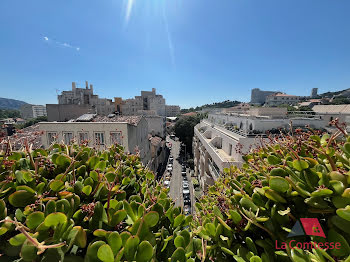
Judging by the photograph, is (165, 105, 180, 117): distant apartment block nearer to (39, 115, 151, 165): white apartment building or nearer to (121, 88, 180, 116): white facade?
(121, 88, 180, 116): white facade

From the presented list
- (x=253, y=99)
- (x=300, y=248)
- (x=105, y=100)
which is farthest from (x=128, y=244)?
(x=253, y=99)

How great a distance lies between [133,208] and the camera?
1478 mm

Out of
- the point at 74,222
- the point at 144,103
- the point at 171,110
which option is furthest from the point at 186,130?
the point at 171,110

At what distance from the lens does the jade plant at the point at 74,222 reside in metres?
0.96

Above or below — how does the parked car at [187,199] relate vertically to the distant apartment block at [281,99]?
below

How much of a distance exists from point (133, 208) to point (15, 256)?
84 centimetres

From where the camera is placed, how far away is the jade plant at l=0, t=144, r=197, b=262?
0.96 metres

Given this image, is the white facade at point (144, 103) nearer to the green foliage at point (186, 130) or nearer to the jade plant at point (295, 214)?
the green foliage at point (186, 130)

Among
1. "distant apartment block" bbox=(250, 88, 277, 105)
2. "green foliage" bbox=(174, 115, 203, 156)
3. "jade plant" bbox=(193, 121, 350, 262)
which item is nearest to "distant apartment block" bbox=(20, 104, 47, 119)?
"green foliage" bbox=(174, 115, 203, 156)

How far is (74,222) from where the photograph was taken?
115cm

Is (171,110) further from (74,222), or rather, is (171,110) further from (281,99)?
(74,222)

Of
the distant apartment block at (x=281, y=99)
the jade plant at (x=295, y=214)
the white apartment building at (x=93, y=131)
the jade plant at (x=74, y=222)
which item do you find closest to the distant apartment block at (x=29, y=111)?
the white apartment building at (x=93, y=131)

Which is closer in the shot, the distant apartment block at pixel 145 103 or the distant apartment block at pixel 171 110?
the distant apartment block at pixel 145 103

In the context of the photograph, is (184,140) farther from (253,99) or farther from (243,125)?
(253,99)
